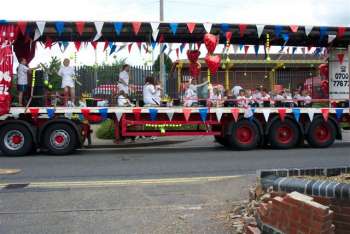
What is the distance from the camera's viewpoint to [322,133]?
1706cm

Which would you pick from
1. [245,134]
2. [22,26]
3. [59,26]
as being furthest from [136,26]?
[245,134]

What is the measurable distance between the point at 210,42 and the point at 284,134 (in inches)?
137

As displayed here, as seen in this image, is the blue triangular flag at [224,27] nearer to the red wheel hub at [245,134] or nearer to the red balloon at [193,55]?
the red balloon at [193,55]

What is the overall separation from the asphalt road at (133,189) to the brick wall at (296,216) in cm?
98

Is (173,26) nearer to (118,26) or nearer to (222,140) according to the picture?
(118,26)

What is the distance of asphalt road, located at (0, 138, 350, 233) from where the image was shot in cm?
674

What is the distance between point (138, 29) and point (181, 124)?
2.91 m

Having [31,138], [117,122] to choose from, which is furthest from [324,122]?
[31,138]

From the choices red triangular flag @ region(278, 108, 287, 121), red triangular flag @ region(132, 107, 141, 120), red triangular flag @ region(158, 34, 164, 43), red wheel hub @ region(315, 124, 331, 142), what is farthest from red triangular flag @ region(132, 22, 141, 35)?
red wheel hub @ region(315, 124, 331, 142)

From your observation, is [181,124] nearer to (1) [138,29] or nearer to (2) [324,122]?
(1) [138,29]

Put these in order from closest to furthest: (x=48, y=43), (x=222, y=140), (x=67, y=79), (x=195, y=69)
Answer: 1. (x=67, y=79)
2. (x=48, y=43)
3. (x=222, y=140)
4. (x=195, y=69)

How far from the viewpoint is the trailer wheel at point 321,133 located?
16873 mm

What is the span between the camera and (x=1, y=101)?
15.0 m

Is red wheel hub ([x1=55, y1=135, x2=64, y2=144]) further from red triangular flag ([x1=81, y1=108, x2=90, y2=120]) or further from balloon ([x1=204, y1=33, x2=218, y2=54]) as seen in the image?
balloon ([x1=204, y1=33, x2=218, y2=54])
